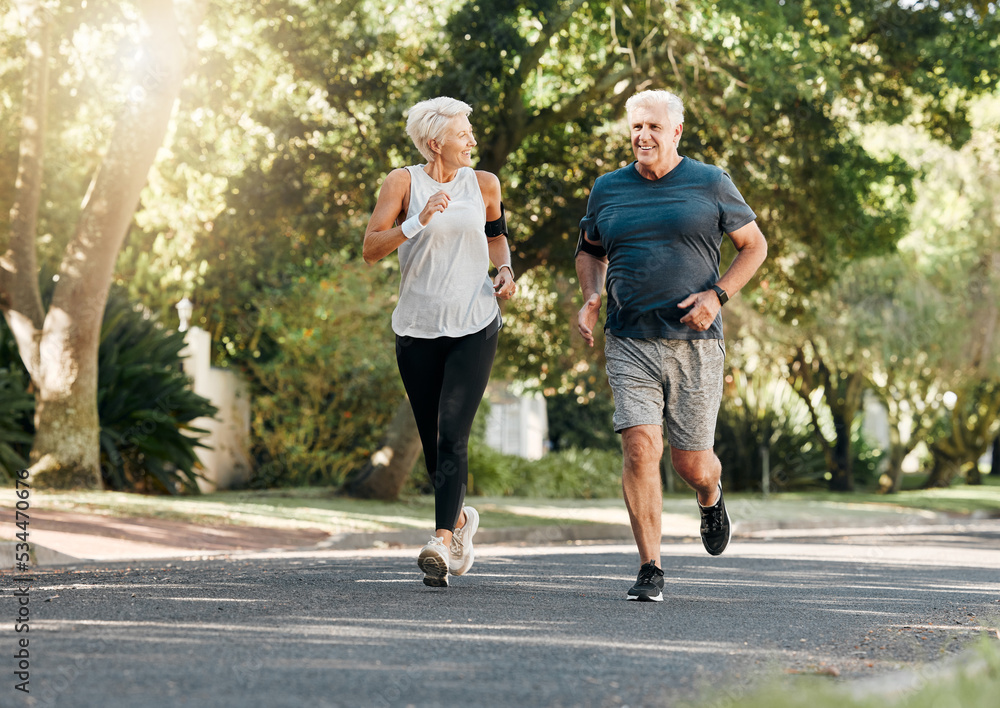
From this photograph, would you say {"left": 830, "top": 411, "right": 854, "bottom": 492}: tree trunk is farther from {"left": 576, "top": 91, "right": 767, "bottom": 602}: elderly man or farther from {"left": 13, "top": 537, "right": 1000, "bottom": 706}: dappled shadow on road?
{"left": 576, "top": 91, "right": 767, "bottom": 602}: elderly man

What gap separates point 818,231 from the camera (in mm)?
14469

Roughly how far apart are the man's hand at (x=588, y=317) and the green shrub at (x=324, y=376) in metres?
11.0

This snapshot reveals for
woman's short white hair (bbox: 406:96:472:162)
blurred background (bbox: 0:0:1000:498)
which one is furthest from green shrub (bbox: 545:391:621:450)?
woman's short white hair (bbox: 406:96:472:162)

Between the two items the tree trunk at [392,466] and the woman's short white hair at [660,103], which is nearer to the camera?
the woman's short white hair at [660,103]

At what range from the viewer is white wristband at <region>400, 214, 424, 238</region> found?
5355 millimetres

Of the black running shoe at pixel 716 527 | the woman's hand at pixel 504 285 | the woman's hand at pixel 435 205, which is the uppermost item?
the woman's hand at pixel 435 205

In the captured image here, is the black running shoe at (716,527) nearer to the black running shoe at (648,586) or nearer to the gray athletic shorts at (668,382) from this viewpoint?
the gray athletic shorts at (668,382)

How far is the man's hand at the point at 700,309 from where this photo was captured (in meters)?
5.37

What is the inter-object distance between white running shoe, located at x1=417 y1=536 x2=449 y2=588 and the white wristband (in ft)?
4.59

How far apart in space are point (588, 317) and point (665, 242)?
507 millimetres

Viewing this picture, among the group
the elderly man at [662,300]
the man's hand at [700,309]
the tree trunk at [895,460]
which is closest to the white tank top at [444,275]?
the elderly man at [662,300]

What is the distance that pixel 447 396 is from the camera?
18.2ft

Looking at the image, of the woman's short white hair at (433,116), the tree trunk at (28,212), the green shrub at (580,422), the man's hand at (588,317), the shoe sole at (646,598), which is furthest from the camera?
the green shrub at (580,422)

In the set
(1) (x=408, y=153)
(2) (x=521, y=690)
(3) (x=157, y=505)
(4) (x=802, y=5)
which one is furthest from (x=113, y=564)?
(4) (x=802, y=5)
